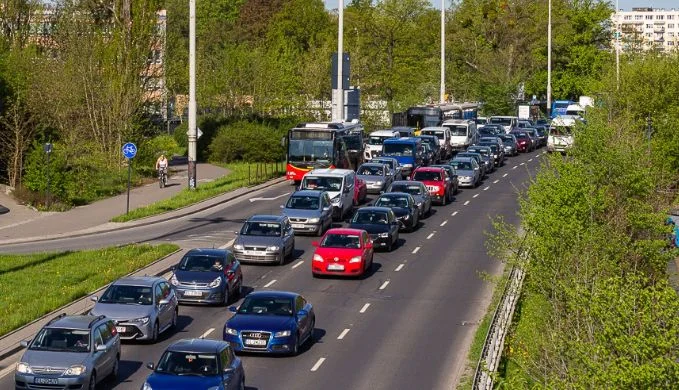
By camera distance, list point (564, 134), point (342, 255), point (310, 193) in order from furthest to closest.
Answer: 1. point (564, 134)
2. point (310, 193)
3. point (342, 255)

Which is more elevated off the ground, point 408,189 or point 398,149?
point 398,149

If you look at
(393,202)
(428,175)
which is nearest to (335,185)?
(393,202)

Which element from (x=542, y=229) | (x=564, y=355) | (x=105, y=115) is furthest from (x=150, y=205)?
(x=564, y=355)

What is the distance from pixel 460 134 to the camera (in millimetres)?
85188

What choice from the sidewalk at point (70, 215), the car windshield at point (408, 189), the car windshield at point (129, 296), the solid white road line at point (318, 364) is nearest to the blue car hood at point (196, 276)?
the car windshield at point (129, 296)

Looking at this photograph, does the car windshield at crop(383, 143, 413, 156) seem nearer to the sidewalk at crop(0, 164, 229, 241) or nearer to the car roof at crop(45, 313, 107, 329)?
the sidewalk at crop(0, 164, 229, 241)

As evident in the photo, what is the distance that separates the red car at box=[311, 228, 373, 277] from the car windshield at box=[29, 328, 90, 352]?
1469 centimetres

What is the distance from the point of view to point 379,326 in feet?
114

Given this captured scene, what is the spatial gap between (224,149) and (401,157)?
12927 millimetres

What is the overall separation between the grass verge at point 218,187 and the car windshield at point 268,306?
2245 cm

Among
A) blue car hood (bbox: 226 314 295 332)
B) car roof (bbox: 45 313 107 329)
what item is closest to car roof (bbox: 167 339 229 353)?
car roof (bbox: 45 313 107 329)

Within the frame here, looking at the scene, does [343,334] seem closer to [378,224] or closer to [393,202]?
[378,224]

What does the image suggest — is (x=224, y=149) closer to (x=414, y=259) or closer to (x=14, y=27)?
(x=14, y=27)

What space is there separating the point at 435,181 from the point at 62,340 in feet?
113
